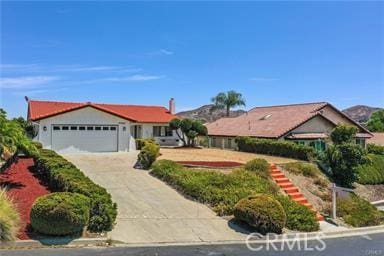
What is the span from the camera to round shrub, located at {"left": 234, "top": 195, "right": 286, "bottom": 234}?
51.2ft

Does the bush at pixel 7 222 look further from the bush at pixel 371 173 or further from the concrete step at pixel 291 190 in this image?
the bush at pixel 371 173

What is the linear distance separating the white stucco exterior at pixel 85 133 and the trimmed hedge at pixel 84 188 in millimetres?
10890

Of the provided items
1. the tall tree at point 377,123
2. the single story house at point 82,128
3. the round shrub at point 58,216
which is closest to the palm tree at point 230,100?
the tall tree at point 377,123

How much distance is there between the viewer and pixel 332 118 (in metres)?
42.9

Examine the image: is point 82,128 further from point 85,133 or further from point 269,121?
point 269,121

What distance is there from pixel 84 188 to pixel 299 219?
8.32 m

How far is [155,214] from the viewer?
1677 cm

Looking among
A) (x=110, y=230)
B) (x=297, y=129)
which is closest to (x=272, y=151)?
(x=297, y=129)

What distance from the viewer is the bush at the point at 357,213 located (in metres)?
19.2

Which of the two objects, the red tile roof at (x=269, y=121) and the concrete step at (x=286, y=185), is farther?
the red tile roof at (x=269, y=121)

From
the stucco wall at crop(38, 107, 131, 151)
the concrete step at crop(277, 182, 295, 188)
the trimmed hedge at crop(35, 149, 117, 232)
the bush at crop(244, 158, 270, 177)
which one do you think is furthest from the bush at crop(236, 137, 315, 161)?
the trimmed hedge at crop(35, 149, 117, 232)

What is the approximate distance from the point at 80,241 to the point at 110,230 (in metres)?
1.45

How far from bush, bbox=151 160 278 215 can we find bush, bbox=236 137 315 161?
786 centimetres

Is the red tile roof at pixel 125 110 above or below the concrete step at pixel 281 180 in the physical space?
above
